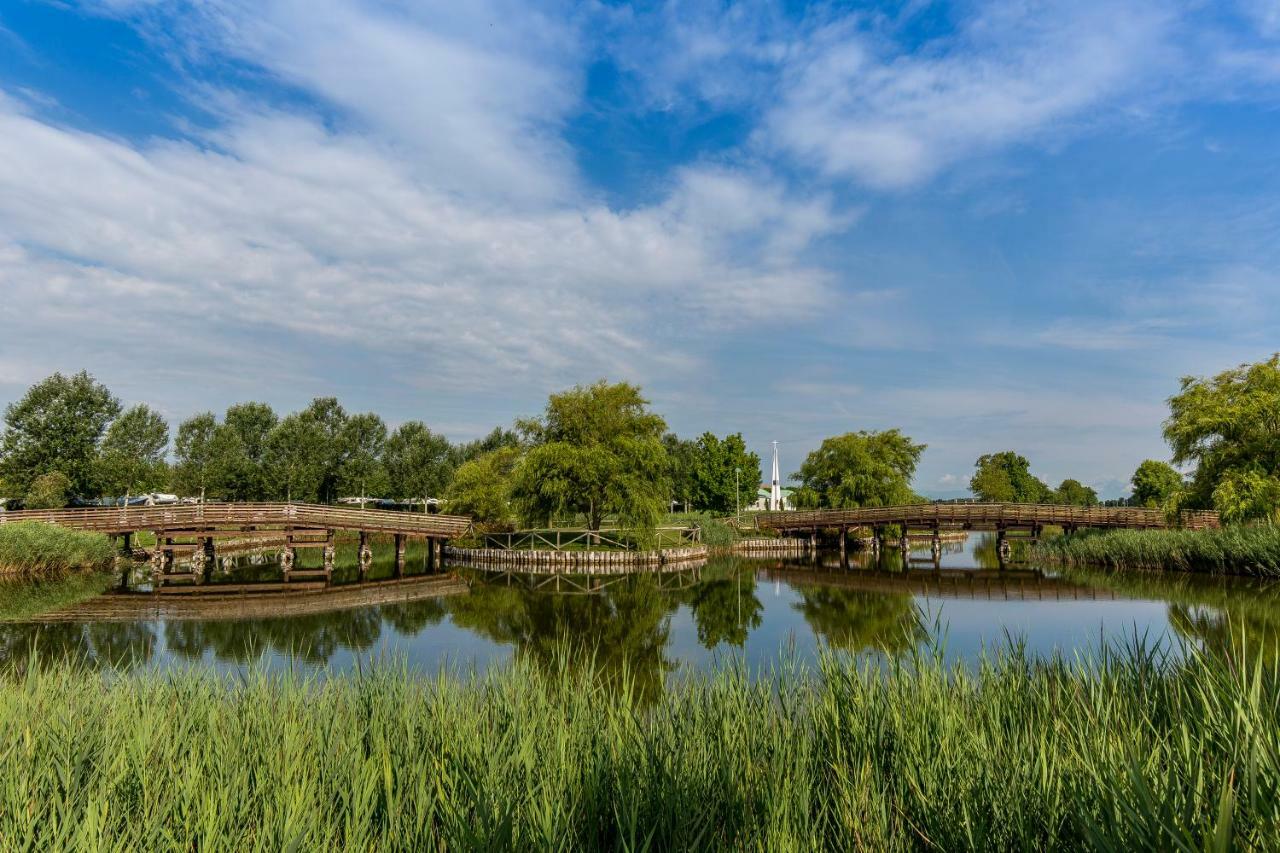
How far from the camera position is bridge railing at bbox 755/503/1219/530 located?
3506 centimetres

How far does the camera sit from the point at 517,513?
33312mm

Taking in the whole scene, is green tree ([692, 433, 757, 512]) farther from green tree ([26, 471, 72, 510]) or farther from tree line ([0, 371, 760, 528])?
green tree ([26, 471, 72, 510])

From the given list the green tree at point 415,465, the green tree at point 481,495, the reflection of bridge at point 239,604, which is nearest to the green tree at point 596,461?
the green tree at point 481,495

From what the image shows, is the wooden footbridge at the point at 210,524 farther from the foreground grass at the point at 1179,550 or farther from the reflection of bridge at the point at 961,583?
the foreground grass at the point at 1179,550

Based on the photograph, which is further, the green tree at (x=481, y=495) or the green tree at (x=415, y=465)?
the green tree at (x=415, y=465)

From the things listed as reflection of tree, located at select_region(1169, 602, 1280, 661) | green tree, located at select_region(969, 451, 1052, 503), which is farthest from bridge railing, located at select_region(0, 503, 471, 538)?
green tree, located at select_region(969, 451, 1052, 503)

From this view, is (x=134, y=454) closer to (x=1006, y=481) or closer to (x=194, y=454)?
(x=194, y=454)

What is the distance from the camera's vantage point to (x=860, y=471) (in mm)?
45250

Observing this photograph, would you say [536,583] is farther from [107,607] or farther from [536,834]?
[536,834]

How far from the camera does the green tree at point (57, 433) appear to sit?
3869 centimetres

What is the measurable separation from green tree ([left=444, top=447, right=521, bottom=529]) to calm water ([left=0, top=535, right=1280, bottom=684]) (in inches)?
397

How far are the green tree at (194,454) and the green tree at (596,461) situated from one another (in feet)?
104

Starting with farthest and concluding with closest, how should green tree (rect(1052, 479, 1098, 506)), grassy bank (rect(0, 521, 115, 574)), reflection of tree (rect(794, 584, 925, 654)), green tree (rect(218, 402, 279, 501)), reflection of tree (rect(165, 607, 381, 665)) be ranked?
green tree (rect(1052, 479, 1098, 506)), green tree (rect(218, 402, 279, 501)), grassy bank (rect(0, 521, 115, 574)), reflection of tree (rect(794, 584, 925, 654)), reflection of tree (rect(165, 607, 381, 665))

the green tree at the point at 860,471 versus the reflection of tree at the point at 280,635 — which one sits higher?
the green tree at the point at 860,471
